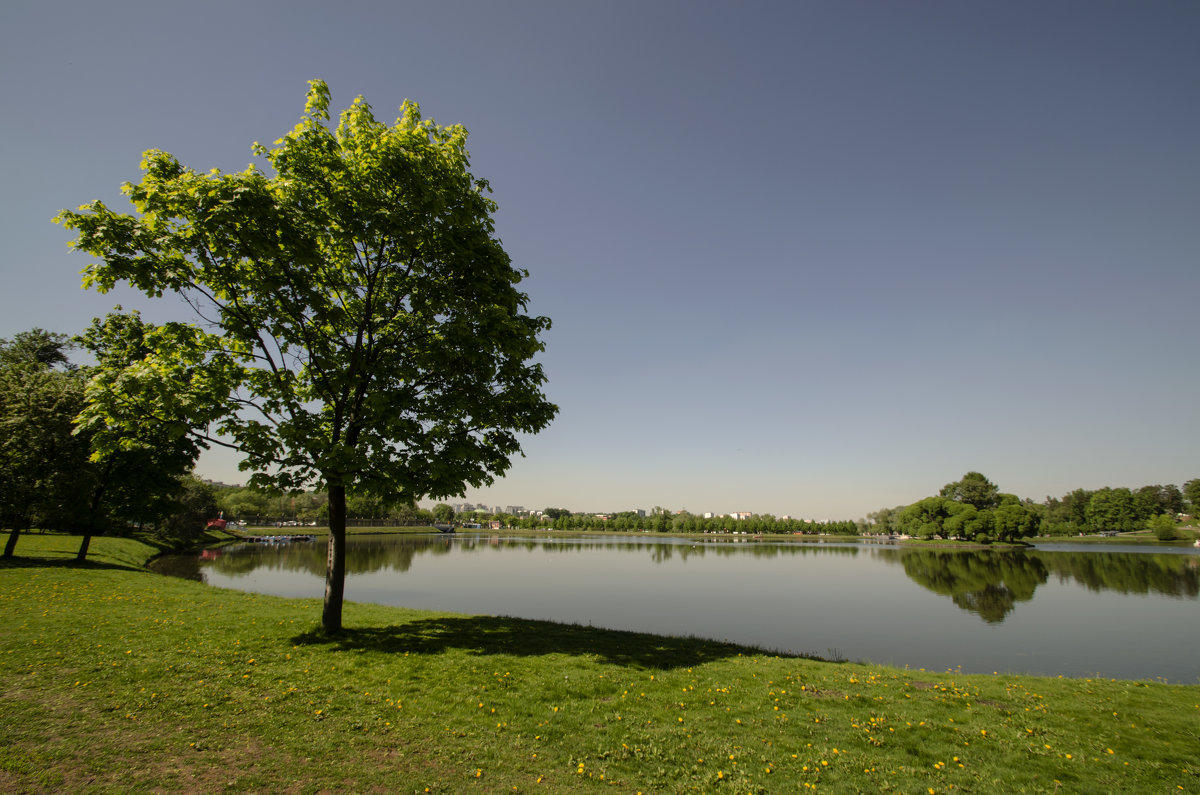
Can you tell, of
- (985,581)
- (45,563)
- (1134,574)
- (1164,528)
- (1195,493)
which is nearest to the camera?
(45,563)

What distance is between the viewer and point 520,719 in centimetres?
823

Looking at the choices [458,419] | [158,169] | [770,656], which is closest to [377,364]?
[458,419]

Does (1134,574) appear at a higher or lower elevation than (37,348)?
lower

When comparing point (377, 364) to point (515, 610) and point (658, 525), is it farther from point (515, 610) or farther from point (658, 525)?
point (658, 525)

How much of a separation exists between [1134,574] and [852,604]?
1739 inches

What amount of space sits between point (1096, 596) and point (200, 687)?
2111 inches

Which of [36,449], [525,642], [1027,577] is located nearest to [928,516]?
[1027,577]

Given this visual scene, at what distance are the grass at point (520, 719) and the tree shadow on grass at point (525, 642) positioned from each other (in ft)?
0.41

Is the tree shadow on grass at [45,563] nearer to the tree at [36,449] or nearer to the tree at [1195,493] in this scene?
the tree at [36,449]

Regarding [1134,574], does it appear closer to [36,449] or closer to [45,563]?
[45,563]

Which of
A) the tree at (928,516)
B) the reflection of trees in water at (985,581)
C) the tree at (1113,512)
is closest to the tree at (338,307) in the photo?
the reflection of trees in water at (985,581)

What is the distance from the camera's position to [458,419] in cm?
1374

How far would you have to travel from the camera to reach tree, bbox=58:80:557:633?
37.0 feet

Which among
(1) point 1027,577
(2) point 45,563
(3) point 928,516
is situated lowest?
(1) point 1027,577
